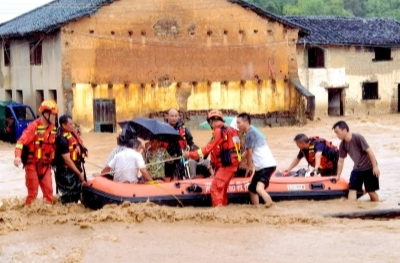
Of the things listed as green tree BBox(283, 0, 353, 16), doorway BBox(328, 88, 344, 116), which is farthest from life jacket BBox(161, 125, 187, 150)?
green tree BBox(283, 0, 353, 16)

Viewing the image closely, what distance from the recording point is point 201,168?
13594 millimetres

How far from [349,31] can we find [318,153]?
24812 millimetres

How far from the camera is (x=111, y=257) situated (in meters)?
9.63

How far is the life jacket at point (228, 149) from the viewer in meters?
12.0

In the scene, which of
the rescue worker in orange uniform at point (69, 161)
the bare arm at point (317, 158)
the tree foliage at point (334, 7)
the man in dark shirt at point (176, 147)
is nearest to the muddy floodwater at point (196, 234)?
the rescue worker in orange uniform at point (69, 161)

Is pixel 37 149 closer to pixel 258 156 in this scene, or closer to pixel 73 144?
pixel 73 144

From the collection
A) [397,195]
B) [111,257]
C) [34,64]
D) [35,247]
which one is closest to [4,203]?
[35,247]

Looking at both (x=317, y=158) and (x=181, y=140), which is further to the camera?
(x=317, y=158)

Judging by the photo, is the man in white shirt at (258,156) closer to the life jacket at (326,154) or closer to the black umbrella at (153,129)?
the black umbrella at (153,129)

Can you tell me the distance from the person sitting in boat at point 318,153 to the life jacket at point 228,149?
163 centimetres

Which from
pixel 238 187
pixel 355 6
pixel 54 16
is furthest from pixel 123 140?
pixel 355 6

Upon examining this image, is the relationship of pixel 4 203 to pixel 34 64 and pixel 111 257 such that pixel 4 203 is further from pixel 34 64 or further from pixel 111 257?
pixel 34 64

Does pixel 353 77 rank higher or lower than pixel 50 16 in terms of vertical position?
lower

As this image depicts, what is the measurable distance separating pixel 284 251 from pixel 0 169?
40.7 feet
